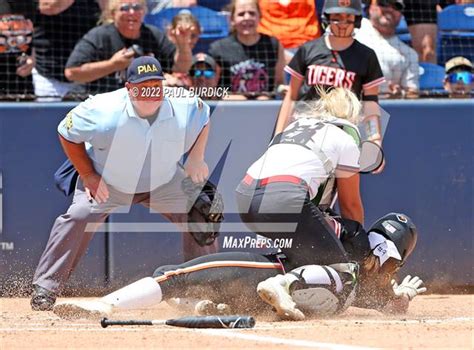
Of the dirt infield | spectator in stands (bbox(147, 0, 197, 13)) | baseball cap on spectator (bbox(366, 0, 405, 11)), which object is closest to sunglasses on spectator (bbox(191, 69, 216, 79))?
spectator in stands (bbox(147, 0, 197, 13))

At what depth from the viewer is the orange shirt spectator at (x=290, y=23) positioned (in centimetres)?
899

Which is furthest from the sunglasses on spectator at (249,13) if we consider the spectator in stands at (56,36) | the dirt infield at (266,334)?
the dirt infield at (266,334)

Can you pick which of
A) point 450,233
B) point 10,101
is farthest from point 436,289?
point 10,101

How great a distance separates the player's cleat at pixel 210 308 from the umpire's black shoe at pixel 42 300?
1246mm

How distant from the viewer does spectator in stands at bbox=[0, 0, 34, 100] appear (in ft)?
26.8

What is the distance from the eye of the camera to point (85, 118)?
250 inches

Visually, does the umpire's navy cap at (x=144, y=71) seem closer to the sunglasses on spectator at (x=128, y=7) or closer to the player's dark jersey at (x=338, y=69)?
the player's dark jersey at (x=338, y=69)

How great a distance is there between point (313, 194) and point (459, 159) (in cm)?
237

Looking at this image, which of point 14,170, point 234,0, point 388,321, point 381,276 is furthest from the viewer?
point 234,0

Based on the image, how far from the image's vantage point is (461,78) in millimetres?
8531

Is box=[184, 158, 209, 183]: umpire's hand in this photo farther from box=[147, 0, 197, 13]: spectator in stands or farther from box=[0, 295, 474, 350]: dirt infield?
box=[147, 0, 197, 13]: spectator in stands

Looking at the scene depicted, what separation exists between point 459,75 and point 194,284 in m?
3.98

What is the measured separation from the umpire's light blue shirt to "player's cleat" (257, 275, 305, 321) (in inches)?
59.7

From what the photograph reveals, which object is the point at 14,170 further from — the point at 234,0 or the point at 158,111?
the point at 234,0
